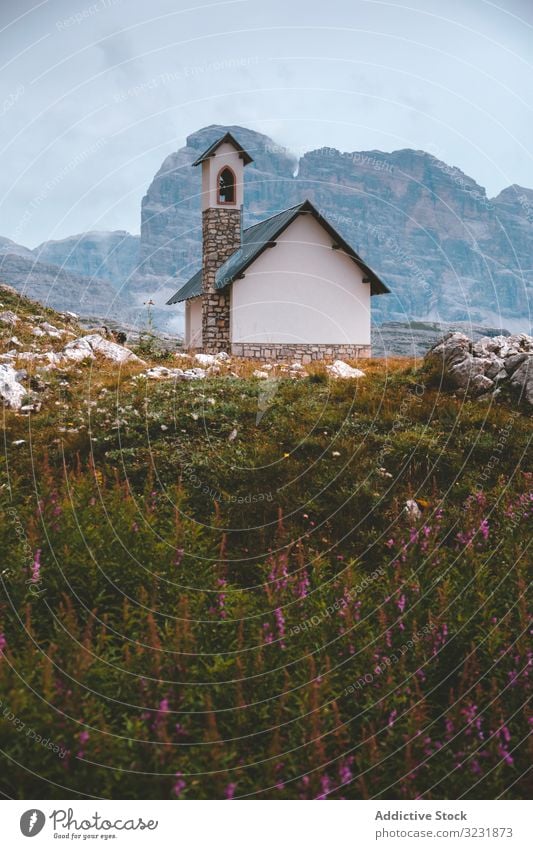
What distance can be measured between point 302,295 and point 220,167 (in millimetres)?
7468

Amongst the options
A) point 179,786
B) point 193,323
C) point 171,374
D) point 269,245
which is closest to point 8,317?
point 269,245

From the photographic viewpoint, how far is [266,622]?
547 cm

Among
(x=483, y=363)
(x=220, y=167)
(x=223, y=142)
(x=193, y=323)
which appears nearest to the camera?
A: (x=483, y=363)

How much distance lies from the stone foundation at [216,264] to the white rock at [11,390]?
56.7 feet

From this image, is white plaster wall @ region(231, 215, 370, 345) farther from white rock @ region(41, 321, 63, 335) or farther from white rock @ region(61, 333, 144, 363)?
white rock @ region(61, 333, 144, 363)

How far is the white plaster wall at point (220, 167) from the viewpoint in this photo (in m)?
30.8

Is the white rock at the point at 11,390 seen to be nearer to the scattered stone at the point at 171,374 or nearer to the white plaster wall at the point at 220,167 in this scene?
the scattered stone at the point at 171,374

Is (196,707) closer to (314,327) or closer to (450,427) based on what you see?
(450,427)

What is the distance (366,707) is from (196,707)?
3.96 feet

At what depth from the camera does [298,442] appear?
34.7 ft

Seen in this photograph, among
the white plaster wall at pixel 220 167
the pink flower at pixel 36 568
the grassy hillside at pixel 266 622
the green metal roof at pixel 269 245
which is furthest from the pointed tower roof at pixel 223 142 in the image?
the pink flower at pixel 36 568

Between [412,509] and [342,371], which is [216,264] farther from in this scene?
[412,509]

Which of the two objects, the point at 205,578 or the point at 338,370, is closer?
the point at 205,578

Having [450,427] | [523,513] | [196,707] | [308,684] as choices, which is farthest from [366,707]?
[450,427]
